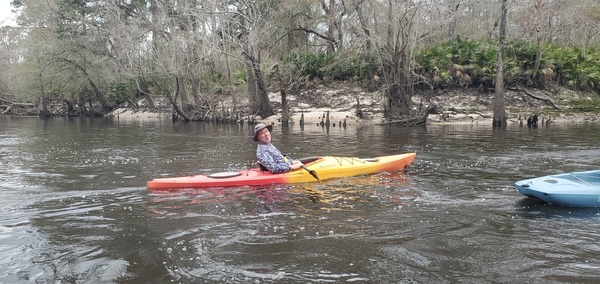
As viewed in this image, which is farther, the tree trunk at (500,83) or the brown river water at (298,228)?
the tree trunk at (500,83)

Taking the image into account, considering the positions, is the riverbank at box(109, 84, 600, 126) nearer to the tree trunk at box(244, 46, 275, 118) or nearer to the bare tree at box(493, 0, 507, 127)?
the tree trunk at box(244, 46, 275, 118)

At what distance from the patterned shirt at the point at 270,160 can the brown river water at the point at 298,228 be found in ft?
1.44

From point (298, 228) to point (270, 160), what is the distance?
2.76m

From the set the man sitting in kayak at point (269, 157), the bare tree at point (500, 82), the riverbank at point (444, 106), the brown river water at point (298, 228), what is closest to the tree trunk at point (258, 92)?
the riverbank at point (444, 106)

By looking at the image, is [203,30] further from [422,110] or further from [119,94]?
[119,94]

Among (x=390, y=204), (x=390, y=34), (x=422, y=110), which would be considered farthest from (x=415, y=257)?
(x=422, y=110)

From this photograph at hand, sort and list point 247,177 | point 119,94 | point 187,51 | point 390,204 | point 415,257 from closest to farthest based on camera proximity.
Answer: point 415,257, point 390,204, point 247,177, point 187,51, point 119,94

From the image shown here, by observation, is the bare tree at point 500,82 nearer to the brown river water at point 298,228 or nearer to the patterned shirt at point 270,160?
the brown river water at point 298,228

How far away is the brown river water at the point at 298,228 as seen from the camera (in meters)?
4.05

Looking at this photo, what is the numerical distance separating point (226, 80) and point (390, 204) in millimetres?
22708

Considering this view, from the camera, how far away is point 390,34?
19.2 meters

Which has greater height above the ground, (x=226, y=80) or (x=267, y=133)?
(x=226, y=80)

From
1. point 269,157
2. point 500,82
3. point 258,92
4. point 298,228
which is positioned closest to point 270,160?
point 269,157

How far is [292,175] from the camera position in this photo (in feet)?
26.0
